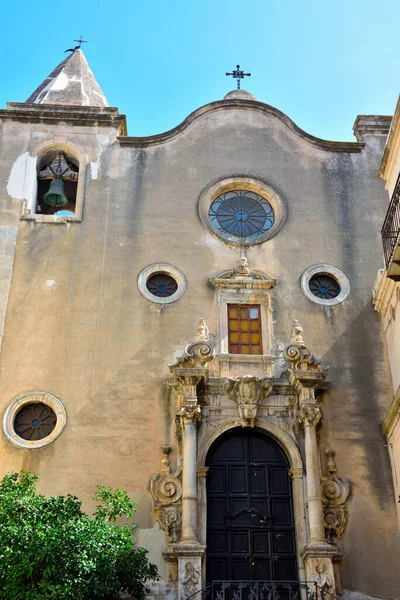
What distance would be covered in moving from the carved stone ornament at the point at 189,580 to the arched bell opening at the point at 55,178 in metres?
8.62

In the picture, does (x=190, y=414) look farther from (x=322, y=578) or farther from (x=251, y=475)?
(x=322, y=578)

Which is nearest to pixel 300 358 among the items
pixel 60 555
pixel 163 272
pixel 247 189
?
pixel 163 272

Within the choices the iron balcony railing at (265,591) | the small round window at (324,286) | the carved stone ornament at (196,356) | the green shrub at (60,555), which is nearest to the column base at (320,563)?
the iron balcony railing at (265,591)

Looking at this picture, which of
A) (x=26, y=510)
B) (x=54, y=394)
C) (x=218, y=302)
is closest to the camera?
(x=26, y=510)

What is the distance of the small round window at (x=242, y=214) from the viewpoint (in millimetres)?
17312

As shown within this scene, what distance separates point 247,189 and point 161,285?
315 centimetres

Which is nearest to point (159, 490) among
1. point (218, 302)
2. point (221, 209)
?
point (218, 302)

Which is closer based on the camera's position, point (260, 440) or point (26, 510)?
point (26, 510)

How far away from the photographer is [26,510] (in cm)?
1148

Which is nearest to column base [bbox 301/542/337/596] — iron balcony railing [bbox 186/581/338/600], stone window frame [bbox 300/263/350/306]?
iron balcony railing [bbox 186/581/338/600]

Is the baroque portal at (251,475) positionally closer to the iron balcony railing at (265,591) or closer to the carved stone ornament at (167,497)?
the carved stone ornament at (167,497)

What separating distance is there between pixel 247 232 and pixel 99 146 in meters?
3.89

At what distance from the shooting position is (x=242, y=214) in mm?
17500

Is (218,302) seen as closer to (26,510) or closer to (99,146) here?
(99,146)
